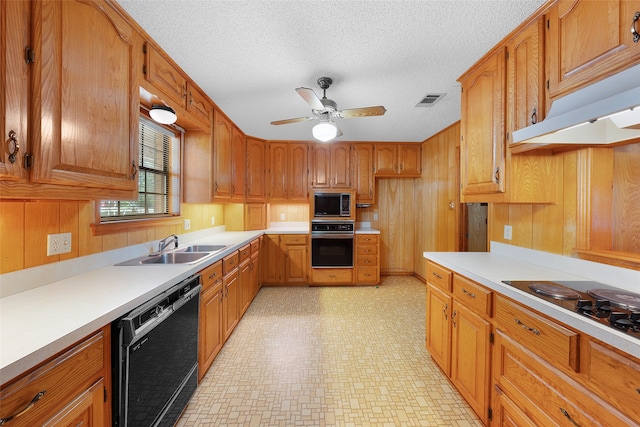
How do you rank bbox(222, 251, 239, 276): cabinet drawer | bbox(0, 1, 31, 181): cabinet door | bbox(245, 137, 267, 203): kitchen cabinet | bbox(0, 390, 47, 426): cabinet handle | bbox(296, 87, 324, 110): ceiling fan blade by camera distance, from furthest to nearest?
bbox(245, 137, 267, 203): kitchen cabinet, bbox(222, 251, 239, 276): cabinet drawer, bbox(296, 87, 324, 110): ceiling fan blade, bbox(0, 1, 31, 181): cabinet door, bbox(0, 390, 47, 426): cabinet handle

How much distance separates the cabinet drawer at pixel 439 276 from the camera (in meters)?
1.83

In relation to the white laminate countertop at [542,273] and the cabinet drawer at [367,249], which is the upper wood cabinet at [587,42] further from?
the cabinet drawer at [367,249]

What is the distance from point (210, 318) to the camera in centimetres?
198

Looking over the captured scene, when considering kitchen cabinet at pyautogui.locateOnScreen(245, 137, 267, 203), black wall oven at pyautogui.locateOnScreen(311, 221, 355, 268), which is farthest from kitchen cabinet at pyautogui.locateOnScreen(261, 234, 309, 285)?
kitchen cabinet at pyautogui.locateOnScreen(245, 137, 267, 203)

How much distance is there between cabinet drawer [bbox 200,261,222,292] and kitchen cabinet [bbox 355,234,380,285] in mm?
2448

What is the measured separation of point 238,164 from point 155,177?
1379 millimetres

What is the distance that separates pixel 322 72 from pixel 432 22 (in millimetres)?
829

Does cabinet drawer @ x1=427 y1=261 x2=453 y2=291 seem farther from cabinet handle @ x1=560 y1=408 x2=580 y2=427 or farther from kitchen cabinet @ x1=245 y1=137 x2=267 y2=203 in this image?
kitchen cabinet @ x1=245 y1=137 x2=267 y2=203

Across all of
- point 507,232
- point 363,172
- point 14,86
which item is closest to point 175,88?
point 14,86

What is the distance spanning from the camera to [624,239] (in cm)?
142

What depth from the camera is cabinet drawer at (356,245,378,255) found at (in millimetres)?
4102

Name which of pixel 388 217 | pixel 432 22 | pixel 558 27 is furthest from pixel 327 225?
pixel 558 27

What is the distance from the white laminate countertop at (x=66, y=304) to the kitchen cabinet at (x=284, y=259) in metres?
2.40

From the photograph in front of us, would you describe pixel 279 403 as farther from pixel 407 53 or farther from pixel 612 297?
pixel 407 53
